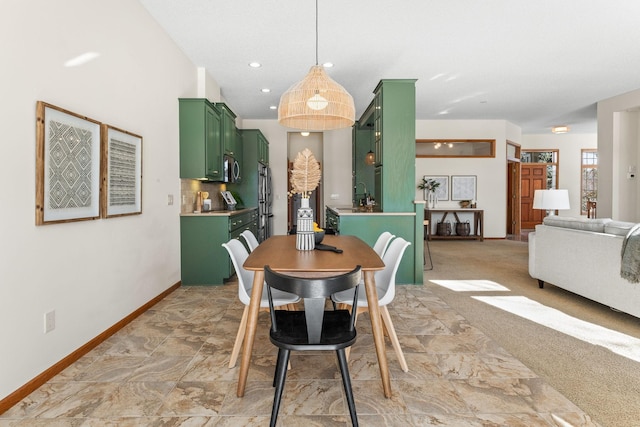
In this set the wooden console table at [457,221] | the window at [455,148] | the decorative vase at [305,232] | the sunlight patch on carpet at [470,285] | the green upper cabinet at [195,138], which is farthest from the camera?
the window at [455,148]

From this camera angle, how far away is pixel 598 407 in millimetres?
1928

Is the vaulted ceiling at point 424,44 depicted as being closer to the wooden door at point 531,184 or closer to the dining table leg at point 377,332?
the dining table leg at point 377,332

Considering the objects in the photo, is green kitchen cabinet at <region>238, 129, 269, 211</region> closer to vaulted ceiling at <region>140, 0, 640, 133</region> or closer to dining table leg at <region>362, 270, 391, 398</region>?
vaulted ceiling at <region>140, 0, 640, 133</region>

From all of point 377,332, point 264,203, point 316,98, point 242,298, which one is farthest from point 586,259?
point 264,203

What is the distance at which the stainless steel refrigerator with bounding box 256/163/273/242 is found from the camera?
691 cm

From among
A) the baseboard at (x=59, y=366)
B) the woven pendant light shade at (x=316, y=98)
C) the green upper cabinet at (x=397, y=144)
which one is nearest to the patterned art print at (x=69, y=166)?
the baseboard at (x=59, y=366)

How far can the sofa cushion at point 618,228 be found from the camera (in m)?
3.26

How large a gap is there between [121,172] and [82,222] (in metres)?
0.65

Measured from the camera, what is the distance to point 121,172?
3.10 metres

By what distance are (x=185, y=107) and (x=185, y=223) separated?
138 cm

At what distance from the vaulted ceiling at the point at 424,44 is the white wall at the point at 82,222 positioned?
705mm

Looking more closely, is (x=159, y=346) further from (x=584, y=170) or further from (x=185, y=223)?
(x=584, y=170)

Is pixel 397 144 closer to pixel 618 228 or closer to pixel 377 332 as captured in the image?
pixel 618 228

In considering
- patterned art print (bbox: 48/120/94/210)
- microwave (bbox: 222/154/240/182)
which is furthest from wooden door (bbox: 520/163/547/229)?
patterned art print (bbox: 48/120/94/210)
